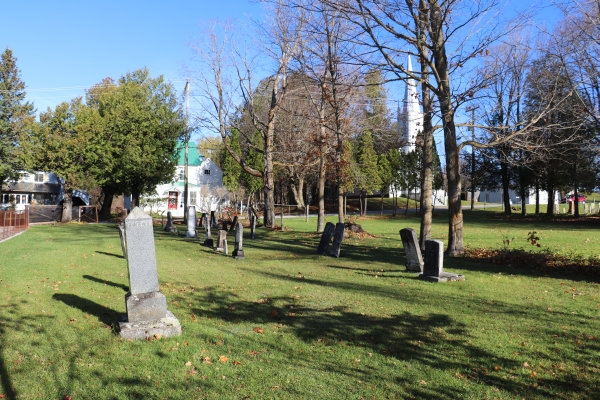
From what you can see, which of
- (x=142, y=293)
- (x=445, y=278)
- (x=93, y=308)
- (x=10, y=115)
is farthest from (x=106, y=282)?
(x=10, y=115)

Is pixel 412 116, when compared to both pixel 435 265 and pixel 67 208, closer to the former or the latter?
pixel 435 265

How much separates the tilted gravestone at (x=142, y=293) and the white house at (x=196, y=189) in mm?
44741

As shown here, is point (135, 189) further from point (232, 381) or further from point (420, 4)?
point (232, 381)

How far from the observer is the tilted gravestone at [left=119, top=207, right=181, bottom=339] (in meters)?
6.53

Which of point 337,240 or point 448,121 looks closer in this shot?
point 448,121

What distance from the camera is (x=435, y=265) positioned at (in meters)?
11.4

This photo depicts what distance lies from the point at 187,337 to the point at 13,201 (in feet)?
165

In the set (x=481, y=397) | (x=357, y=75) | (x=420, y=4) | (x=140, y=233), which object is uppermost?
(x=420, y=4)

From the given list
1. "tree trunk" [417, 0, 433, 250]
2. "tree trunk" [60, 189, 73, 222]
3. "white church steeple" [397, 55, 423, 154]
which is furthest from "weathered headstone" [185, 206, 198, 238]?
"tree trunk" [60, 189, 73, 222]

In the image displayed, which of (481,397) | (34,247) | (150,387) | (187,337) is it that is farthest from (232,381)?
(34,247)

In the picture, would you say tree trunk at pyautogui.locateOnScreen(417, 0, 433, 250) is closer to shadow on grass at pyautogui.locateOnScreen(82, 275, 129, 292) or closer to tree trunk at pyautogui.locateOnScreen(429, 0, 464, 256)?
tree trunk at pyautogui.locateOnScreen(429, 0, 464, 256)

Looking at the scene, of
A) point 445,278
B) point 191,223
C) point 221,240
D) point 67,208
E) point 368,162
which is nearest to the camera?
point 445,278

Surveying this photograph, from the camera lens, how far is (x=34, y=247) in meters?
17.6

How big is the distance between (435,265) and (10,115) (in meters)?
39.9
